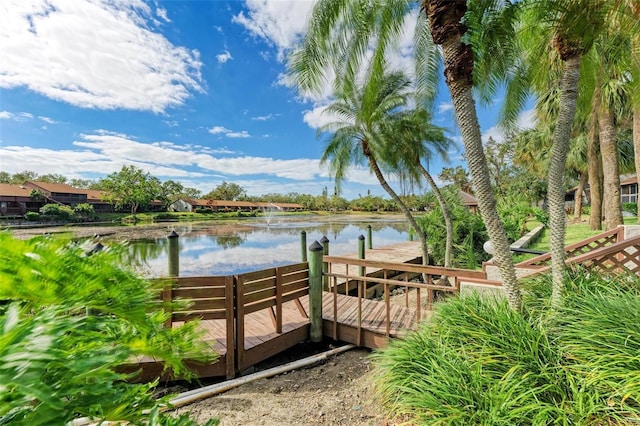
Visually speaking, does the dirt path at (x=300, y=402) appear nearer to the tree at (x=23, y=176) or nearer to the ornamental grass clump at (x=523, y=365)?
the ornamental grass clump at (x=523, y=365)

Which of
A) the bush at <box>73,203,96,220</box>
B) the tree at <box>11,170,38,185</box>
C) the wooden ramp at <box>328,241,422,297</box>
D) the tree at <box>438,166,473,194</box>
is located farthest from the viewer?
the tree at <box>11,170,38,185</box>

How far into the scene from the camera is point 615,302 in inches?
92.9

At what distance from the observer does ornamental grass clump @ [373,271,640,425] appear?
69.8 inches

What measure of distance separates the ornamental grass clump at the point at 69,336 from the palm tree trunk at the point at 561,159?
3513mm

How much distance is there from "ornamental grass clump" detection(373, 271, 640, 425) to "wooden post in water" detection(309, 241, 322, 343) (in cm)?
187

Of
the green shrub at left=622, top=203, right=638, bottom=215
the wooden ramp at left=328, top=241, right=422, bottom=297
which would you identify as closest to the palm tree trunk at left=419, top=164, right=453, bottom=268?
the wooden ramp at left=328, top=241, right=422, bottom=297

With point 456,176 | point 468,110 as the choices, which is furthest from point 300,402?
point 456,176

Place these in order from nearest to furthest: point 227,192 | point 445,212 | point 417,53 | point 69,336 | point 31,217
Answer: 1. point 69,336
2. point 417,53
3. point 445,212
4. point 31,217
5. point 227,192

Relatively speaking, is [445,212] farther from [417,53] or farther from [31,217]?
[31,217]

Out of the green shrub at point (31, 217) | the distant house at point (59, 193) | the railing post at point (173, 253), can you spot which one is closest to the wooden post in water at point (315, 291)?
the railing post at point (173, 253)

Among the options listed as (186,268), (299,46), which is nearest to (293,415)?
(299,46)

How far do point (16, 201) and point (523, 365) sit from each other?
1985 inches

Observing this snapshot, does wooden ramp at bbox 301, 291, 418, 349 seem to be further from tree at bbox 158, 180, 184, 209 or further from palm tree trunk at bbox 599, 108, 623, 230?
tree at bbox 158, 180, 184, 209

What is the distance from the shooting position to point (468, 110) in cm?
294
